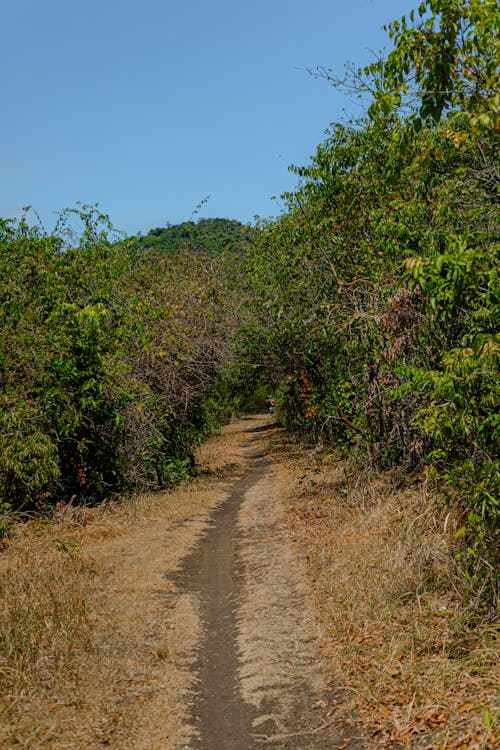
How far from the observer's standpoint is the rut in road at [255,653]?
6.10m

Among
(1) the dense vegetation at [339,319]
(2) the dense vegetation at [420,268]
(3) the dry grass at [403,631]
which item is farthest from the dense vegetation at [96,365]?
(3) the dry grass at [403,631]

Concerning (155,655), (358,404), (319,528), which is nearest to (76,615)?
(155,655)

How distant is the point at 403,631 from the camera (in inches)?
275

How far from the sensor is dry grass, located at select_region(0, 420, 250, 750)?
596 cm

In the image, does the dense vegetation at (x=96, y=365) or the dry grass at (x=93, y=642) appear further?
the dense vegetation at (x=96, y=365)

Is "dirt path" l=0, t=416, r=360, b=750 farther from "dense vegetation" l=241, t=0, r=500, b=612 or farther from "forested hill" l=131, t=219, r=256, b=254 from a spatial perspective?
"forested hill" l=131, t=219, r=256, b=254

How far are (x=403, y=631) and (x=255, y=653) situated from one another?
1.81 m

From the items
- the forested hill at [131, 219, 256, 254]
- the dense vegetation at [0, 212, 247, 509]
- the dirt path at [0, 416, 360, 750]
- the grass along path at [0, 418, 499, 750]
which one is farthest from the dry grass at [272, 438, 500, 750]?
the forested hill at [131, 219, 256, 254]

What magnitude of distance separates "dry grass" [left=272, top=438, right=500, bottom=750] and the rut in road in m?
0.31

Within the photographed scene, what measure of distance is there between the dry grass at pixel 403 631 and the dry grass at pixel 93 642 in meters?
1.72

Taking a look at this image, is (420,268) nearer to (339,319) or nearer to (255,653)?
(255,653)

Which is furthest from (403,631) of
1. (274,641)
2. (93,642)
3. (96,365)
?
(96,365)

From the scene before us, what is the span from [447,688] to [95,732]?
9.83ft

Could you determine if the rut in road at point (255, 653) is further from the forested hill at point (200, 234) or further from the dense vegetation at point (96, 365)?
the forested hill at point (200, 234)
